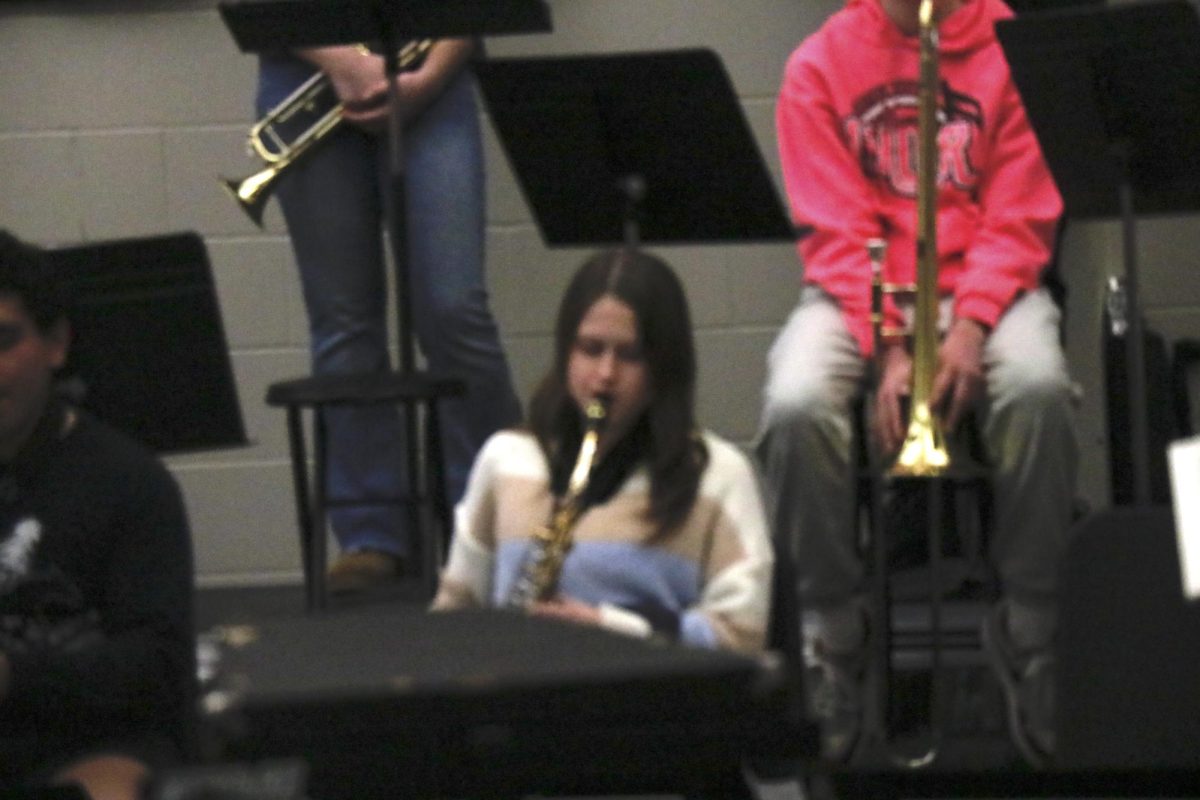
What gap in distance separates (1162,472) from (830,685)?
822 millimetres

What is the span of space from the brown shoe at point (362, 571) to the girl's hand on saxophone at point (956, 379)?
1.12 meters

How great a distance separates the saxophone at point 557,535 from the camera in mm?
2789

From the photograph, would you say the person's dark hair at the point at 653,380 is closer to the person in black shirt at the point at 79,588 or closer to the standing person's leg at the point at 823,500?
the person in black shirt at the point at 79,588

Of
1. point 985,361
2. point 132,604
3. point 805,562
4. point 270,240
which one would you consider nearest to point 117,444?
point 132,604

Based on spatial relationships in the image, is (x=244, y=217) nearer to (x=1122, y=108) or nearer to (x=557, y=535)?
(x=1122, y=108)

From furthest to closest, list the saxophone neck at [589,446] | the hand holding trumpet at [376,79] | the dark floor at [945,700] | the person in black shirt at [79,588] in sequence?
the hand holding trumpet at [376,79], the dark floor at [945,700], the saxophone neck at [589,446], the person in black shirt at [79,588]

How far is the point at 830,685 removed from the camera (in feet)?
12.2

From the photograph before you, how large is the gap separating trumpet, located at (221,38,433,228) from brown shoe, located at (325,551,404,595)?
0.65 meters

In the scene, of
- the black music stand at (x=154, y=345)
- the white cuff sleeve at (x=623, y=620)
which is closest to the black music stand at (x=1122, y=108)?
the white cuff sleeve at (x=623, y=620)

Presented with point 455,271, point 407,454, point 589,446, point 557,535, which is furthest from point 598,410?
point 455,271

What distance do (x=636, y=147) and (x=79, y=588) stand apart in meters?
1.08

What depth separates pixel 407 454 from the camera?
4043 millimetres

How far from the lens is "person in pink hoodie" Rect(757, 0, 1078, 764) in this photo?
3.70 m

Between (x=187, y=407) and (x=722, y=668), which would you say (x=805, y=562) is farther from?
(x=722, y=668)
